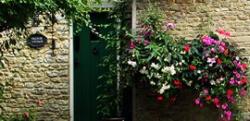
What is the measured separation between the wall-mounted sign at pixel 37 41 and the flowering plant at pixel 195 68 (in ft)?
4.58

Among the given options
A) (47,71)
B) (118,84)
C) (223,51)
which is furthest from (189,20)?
(47,71)

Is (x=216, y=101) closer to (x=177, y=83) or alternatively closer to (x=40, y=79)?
(x=177, y=83)

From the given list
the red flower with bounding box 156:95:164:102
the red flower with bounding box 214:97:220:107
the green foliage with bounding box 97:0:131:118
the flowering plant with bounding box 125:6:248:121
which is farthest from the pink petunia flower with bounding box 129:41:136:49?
the red flower with bounding box 214:97:220:107

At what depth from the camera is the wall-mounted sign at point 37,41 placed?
8070 mm

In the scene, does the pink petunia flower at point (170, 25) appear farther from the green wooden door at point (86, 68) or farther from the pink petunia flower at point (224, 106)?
the pink petunia flower at point (224, 106)

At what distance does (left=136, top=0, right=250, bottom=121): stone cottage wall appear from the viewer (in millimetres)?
7762

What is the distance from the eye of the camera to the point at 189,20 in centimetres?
784

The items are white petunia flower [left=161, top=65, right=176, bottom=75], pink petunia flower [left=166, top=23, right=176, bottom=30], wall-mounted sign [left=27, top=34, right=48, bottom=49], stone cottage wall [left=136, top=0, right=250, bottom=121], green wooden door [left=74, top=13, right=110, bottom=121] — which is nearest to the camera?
white petunia flower [left=161, top=65, right=176, bottom=75]

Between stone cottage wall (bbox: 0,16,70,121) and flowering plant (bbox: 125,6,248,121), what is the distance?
120 cm

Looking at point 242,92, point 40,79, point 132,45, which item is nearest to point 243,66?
point 242,92

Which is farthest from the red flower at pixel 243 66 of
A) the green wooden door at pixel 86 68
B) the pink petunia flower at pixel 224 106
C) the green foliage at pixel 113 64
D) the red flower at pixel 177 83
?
the green wooden door at pixel 86 68

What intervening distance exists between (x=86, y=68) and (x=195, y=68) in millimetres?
1876

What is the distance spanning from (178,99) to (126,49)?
1057 mm

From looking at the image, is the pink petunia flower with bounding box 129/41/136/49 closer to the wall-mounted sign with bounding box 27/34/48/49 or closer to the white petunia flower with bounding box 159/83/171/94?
the white petunia flower with bounding box 159/83/171/94
